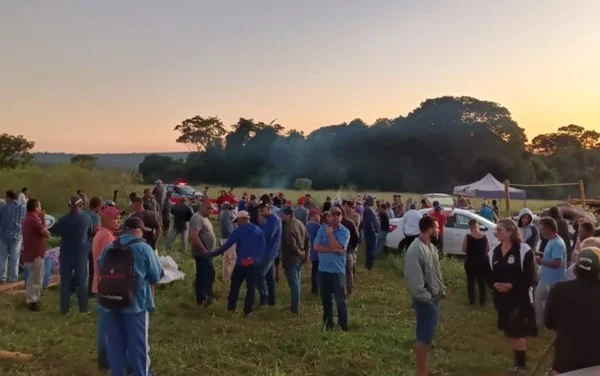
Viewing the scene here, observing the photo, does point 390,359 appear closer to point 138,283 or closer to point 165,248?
point 138,283

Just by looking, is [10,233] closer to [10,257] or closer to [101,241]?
[10,257]

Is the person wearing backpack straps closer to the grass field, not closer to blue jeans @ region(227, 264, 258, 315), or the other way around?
the grass field

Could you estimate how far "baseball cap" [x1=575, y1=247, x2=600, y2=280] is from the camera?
14.7 ft

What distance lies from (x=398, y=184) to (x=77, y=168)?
38.7 meters

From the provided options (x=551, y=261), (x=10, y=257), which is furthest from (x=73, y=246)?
(x=551, y=261)

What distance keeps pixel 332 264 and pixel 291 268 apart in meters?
1.85

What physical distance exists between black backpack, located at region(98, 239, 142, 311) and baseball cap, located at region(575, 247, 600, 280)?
3.65 meters

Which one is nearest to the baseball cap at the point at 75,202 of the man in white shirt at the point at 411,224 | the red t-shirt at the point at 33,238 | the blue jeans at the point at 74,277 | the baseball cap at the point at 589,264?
the blue jeans at the point at 74,277

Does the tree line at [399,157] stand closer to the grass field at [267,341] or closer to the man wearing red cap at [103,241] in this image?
the grass field at [267,341]

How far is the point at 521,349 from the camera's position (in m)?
7.34

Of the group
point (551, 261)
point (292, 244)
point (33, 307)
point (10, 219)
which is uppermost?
point (10, 219)

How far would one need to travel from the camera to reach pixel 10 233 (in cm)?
1199

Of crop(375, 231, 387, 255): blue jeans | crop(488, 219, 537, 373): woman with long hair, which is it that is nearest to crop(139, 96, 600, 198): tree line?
crop(375, 231, 387, 255): blue jeans

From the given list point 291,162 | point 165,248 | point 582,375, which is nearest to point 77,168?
point 165,248
